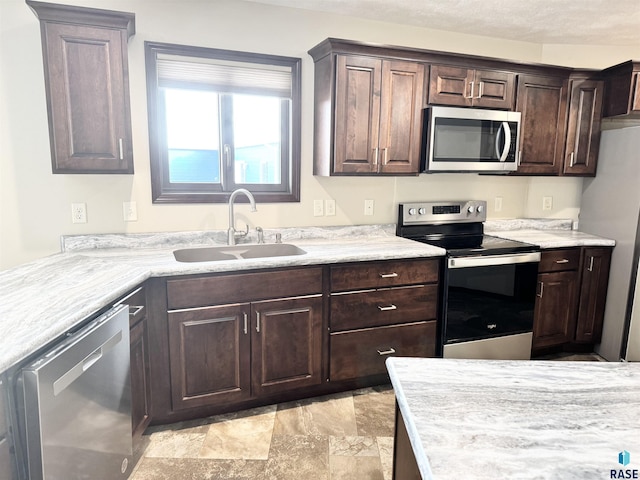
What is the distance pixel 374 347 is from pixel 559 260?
154 centimetres

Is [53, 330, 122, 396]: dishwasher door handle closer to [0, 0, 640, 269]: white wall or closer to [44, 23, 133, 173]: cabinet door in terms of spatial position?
[44, 23, 133, 173]: cabinet door

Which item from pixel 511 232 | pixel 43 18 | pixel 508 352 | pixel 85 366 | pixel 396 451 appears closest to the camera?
pixel 396 451

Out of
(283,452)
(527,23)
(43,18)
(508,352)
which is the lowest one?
(283,452)

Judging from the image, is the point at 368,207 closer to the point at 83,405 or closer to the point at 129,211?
the point at 129,211

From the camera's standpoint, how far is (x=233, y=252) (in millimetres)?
2693

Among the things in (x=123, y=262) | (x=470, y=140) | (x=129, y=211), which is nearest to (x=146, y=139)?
(x=129, y=211)

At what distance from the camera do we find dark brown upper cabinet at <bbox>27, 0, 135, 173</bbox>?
2051 millimetres

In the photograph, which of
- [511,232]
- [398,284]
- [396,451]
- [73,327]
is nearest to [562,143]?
[511,232]

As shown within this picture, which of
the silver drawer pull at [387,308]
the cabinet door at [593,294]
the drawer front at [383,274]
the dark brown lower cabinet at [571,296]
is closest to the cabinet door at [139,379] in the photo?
the drawer front at [383,274]

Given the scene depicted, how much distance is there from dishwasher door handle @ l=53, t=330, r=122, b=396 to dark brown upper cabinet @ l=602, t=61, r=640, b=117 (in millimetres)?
3547

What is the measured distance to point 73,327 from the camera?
56.6 inches

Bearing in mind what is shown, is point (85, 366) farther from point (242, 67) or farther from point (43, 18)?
point (242, 67)

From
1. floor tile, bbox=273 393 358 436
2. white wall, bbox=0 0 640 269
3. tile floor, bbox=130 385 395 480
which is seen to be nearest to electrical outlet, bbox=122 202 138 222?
white wall, bbox=0 0 640 269

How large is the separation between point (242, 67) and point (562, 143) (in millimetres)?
2403
